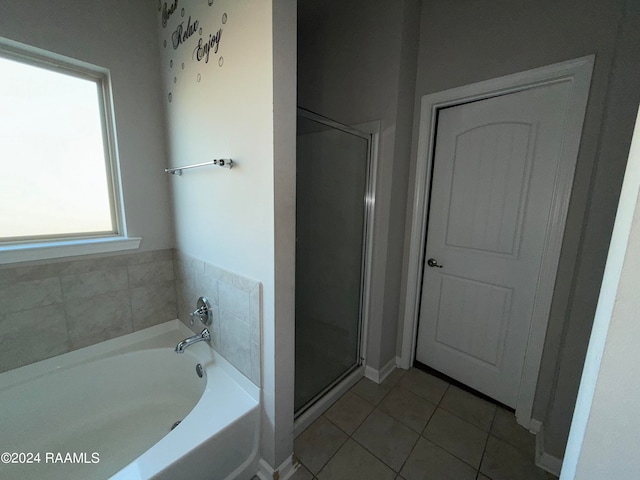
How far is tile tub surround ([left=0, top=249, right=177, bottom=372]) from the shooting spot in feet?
3.91

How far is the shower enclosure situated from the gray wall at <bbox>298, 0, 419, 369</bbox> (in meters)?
0.12

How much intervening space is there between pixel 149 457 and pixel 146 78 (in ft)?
6.12

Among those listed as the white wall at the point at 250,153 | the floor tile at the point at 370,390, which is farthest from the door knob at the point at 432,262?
the white wall at the point at 250,153

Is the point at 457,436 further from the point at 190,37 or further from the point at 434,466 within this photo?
the point at 190,37

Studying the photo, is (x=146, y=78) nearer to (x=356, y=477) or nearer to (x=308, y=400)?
(x=308, y=400)

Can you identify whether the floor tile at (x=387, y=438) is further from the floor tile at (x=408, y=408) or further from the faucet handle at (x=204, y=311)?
the faucet handle at (x=204, y=311)

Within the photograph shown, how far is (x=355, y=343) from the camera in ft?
6.14

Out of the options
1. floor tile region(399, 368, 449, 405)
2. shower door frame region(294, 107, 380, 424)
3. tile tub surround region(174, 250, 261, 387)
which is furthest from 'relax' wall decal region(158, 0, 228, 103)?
floor tile region(399, 368, 449, 405)

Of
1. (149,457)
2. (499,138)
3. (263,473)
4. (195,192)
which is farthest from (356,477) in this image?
(499,138)

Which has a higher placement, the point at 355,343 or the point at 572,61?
the point at 572,61

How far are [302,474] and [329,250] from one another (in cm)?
116

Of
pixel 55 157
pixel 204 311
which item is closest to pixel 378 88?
pixel 204 311

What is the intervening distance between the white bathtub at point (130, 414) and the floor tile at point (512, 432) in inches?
53.9

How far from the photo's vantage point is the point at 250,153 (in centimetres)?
101
